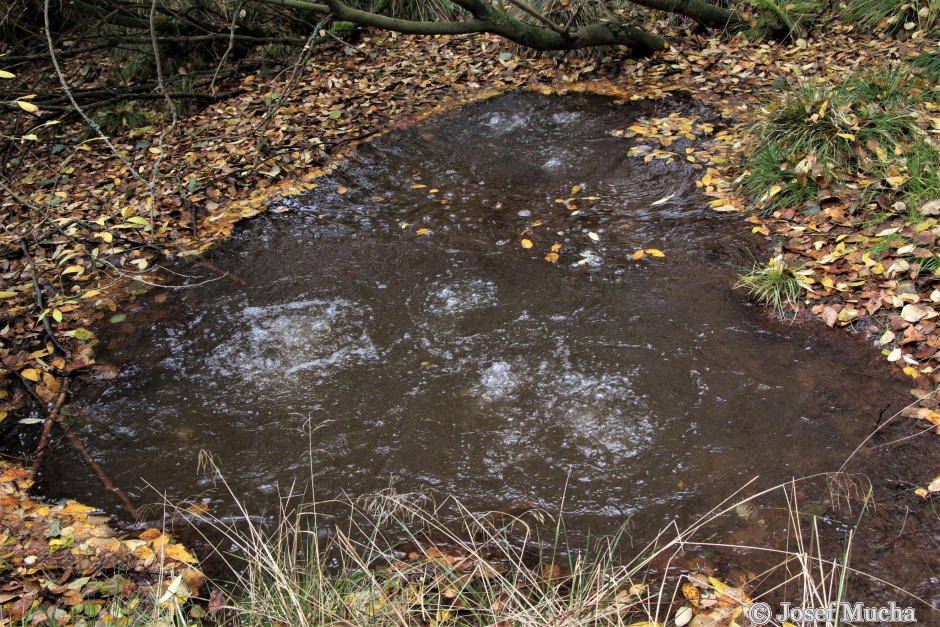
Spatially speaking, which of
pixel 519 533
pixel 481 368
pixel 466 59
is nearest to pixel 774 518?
pixel 519 533

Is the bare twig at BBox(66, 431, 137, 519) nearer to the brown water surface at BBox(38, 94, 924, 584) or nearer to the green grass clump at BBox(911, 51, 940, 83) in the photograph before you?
the brown water surface at BBox(38, 94, 924, 584)

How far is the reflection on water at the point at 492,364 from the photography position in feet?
9.84

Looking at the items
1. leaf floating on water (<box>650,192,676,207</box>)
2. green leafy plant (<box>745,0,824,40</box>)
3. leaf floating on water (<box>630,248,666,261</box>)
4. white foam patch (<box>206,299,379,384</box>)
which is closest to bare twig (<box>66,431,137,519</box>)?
white foam patch (<box>206,299,379,384</box>)

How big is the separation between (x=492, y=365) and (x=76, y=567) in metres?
2.21

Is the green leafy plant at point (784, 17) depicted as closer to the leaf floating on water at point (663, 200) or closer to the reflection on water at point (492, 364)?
the reflection on water at point (492, 364)

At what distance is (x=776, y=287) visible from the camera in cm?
370

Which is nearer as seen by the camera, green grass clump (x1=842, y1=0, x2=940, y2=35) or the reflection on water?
the reflection on water

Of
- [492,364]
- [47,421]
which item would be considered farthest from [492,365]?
[47,421]

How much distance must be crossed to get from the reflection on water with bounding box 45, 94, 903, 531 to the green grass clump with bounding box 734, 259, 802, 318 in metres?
0.11

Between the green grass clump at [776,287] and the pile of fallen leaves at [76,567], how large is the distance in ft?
11.0

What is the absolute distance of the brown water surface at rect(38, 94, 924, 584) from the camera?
9.83 ft

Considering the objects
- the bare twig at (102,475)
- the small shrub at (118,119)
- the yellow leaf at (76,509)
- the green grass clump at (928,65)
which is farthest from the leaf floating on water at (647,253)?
the small shrub at (118,119)

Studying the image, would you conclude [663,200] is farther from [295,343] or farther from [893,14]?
[893,14]

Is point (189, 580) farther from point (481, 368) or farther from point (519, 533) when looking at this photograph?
point (481, 368)
